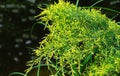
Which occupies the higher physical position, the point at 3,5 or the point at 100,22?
the point at 3,5

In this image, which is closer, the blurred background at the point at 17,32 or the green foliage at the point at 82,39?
the green foliage at the point at 82,39

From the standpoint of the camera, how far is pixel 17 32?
5180 millimetres

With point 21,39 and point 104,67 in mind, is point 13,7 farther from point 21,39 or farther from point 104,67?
point 104,67

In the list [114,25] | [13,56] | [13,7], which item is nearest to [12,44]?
[13,56]

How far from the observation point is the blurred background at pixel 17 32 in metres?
5.07

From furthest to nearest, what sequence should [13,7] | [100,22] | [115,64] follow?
1. [13,7]
2. [100,22]
3. [115,64]

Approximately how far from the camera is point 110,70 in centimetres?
191

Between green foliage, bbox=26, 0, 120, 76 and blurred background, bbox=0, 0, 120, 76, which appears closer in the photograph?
green foliage, bbox=26, 0, 120, 76

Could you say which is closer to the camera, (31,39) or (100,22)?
(100,22)

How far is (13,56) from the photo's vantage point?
528cm

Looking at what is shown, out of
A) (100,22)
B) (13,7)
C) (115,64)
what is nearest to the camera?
(115,64)

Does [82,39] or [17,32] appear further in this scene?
[17,32]

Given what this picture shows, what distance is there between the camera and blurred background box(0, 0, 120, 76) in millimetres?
5074

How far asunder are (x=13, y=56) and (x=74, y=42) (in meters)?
3.35
